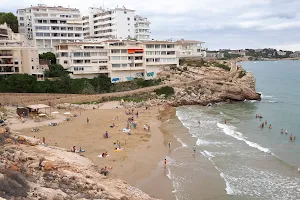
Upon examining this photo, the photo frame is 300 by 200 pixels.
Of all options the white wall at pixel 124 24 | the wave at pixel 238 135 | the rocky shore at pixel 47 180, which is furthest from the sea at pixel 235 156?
the white wall at pixel 124 24

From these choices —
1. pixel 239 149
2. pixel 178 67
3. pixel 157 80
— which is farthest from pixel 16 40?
pixel 239 149

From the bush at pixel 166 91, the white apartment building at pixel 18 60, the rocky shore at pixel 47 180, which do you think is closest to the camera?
the rocky shore at pixel 47 180

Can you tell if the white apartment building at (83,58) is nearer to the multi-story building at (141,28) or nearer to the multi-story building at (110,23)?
the multi-story building at (110,23)

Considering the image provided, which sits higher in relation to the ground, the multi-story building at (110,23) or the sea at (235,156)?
the multi-story building at (110,23)

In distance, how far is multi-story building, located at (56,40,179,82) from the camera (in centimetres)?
5831

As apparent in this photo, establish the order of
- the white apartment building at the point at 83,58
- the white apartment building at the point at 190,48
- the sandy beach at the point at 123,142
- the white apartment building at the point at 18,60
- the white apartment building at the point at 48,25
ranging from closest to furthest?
the sandy beach at the point at 123,142 → the white apartment building at the point at 18,60 → the white apartment building at the point at 83,58 → the white apartment building at the point at 48,25 → the white apartment building at the point at 190,48

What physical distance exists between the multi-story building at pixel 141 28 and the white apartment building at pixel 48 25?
60.1ft

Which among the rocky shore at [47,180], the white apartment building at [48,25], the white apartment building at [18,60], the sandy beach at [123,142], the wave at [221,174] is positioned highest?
the white apartment building at [48,25]

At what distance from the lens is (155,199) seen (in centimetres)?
1970

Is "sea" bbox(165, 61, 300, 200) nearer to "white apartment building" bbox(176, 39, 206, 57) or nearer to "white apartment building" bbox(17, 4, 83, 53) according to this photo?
"white apartment building" bbox(176, 39, 206, 57)

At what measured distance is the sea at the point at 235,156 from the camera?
22.1 m

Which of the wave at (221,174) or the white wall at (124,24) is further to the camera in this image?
the white wall at (124,24)

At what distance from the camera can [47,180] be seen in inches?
664

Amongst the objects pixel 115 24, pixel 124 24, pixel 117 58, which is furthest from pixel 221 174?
pixel 124 24
